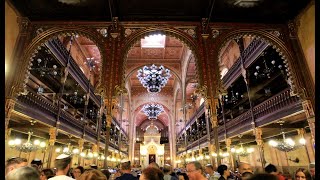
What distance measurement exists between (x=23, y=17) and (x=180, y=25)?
469 cm

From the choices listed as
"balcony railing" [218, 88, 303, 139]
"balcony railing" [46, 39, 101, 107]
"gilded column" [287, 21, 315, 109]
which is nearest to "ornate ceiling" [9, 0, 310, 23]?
"gilded column" [287, 21, 315, 109]

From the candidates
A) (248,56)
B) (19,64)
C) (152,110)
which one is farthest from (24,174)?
(152,110)

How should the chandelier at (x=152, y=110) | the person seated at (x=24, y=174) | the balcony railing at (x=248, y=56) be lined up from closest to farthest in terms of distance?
the person seated at (x=24, y=174) → the balcony railing at (x=248, y=56) → the chandelier at (x=152, y=110)

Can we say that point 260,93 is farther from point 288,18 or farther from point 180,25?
point 180,25

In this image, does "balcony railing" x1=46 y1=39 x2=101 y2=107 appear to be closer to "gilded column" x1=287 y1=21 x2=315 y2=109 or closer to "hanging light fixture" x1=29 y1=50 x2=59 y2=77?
"hanging light fixture" x1=29 y1=50 x2=59 y2=77

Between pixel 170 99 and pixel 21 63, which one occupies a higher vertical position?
pixel 170 99

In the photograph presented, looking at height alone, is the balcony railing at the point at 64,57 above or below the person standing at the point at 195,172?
above

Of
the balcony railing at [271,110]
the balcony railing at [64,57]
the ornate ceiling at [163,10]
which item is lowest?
the balcony railing at [271,110]

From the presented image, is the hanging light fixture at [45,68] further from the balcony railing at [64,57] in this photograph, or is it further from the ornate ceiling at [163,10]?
the ornate ceiling at [163,10]

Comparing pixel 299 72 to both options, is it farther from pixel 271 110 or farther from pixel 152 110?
pixel 152 110

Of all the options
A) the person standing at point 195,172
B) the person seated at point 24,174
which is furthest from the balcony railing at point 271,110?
the person seated at point 24,174

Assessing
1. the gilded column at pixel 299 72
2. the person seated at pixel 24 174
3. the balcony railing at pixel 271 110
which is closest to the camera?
the person seated at pixel 24 174

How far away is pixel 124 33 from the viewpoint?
6.76m
